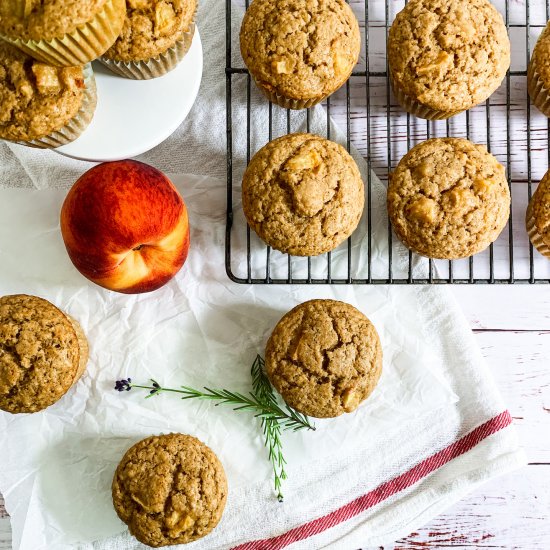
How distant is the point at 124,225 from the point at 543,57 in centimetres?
139

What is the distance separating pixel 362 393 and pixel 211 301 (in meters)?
0.61

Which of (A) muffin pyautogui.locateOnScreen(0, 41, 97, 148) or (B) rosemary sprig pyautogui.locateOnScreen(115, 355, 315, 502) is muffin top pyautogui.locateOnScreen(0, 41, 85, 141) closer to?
(A) muffin pyautogui.locateOnScreen(0, 41, 97, 148)

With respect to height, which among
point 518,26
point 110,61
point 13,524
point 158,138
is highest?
point 518,26

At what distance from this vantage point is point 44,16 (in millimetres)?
1501

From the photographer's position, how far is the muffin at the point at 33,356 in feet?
6.43

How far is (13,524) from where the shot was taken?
2.20 metres

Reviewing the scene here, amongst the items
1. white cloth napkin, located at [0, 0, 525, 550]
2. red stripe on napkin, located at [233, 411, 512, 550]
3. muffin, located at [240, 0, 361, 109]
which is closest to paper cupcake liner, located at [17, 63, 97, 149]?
white cloth napkin, located at [0, 0, 525, 550]

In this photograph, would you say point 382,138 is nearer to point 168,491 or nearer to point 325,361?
point 325,361

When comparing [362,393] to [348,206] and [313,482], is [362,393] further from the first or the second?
[348,206]

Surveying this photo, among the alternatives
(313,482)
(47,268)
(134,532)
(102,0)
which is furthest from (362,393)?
(102,0)

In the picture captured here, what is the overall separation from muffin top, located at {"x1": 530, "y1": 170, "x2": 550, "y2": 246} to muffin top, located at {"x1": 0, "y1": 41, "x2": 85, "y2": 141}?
1416 millimetres

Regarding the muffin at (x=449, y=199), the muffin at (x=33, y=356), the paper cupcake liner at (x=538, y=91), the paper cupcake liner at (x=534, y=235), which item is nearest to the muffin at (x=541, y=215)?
the paper cupcake liner at (x=534, y=235)

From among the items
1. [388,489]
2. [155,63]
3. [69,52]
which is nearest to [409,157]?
[155,63]

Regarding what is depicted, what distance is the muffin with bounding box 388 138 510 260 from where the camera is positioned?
1.96 meters
